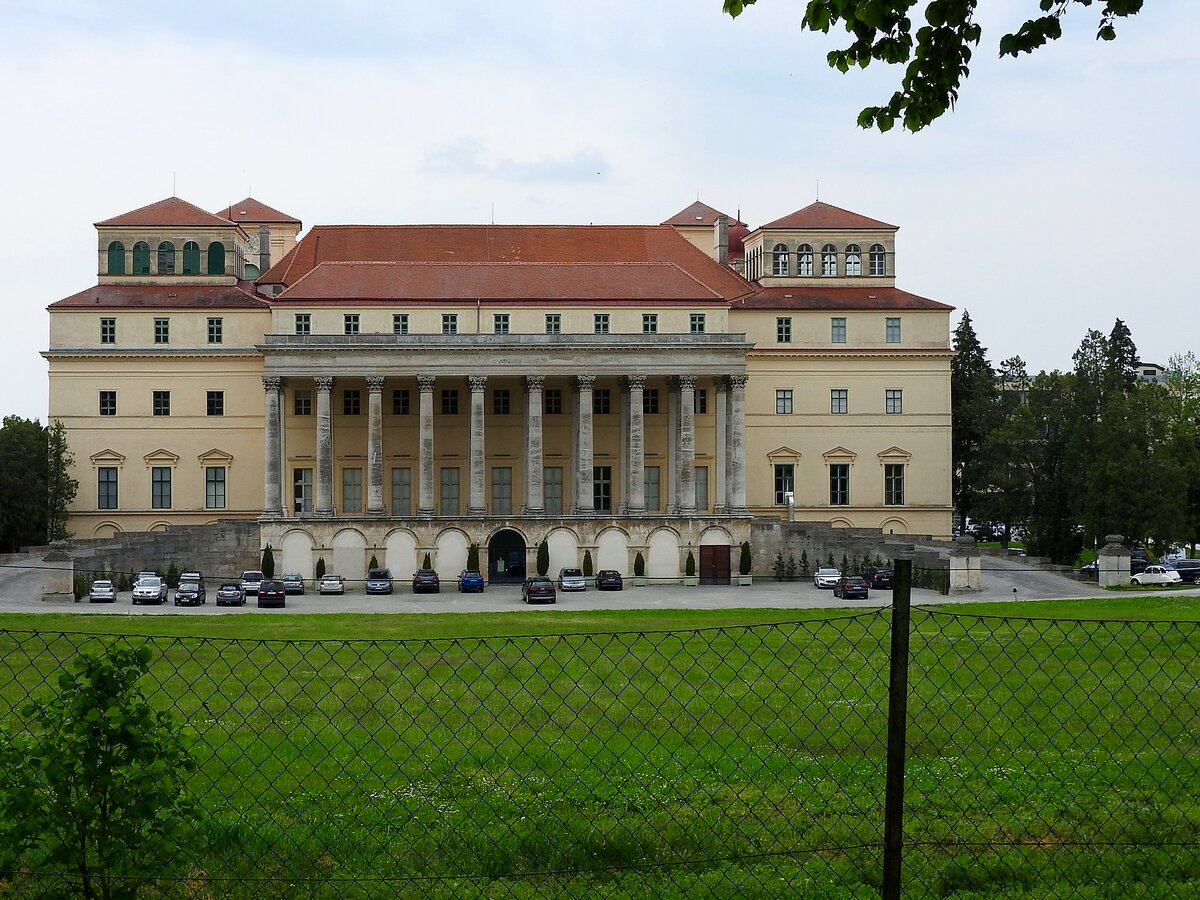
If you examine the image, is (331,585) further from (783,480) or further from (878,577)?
(783,480)

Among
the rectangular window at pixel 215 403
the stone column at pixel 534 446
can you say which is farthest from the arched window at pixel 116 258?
the stone column at pixel 534 446

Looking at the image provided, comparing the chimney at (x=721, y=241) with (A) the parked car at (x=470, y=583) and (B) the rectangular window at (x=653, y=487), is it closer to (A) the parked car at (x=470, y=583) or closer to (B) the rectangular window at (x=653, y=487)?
(B) the rectangular window at (x=653, y=487)

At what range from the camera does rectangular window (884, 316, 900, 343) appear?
86062 millimetres

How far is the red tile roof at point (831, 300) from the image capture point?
8562 centimetres

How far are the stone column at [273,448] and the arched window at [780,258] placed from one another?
32.3m

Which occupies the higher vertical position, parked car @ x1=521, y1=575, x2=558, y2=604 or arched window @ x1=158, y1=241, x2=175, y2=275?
arched window @ x1=158, y1=241, x2=175, y2=275

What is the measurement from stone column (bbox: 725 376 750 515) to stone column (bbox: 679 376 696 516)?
218 cm

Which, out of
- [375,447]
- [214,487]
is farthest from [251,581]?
[214,487]

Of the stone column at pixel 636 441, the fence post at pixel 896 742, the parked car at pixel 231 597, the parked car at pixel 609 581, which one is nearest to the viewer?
the fence post at pixel 896 742

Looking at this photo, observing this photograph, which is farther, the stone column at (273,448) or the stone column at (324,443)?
the stone column at (324,443)

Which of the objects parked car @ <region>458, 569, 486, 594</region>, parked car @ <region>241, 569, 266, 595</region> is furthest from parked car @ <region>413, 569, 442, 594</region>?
parked car @ <region>241, 569, 266, 595</region>

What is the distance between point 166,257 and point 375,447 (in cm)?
1952

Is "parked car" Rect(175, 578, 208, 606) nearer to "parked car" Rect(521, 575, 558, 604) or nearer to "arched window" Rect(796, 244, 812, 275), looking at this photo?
"parked car" Rect(521, 575, 558, 604)

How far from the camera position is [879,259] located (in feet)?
289
